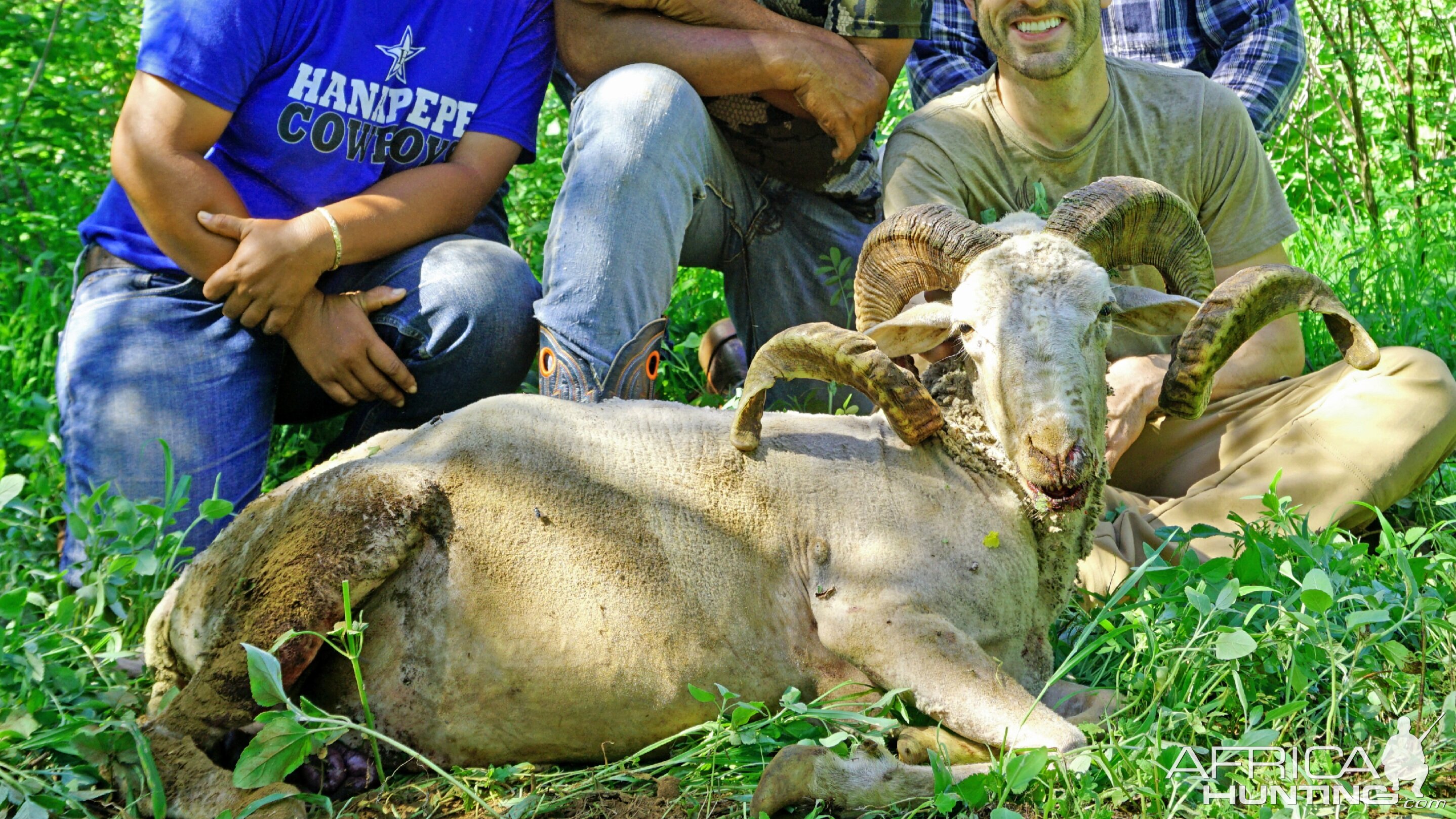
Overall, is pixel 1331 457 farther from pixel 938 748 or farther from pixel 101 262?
pixel 101 262

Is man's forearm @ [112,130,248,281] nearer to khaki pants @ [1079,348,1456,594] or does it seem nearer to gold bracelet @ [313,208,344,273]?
gold bracelet @ [313,208,344,273]

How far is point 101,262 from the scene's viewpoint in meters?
4.90

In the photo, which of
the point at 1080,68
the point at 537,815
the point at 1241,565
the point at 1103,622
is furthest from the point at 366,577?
the point at 1080,68

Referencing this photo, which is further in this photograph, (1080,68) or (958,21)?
(958,21)

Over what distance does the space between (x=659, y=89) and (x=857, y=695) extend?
2.66 m

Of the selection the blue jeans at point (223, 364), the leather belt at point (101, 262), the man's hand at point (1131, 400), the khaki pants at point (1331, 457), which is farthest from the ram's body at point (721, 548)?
the leather belt at point (101, 262)

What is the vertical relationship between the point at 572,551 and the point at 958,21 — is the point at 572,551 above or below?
below

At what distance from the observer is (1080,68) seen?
5.02 meters

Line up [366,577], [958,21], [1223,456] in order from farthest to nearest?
1. [958,21]
2. [1223,456]
3. [366,577]

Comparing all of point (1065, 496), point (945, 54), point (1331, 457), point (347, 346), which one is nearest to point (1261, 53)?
point (945, 54)

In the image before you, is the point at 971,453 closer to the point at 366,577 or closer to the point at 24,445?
the point at 366,577

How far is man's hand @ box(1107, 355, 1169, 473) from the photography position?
4.50 m

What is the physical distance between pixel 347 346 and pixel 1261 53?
5.46 m

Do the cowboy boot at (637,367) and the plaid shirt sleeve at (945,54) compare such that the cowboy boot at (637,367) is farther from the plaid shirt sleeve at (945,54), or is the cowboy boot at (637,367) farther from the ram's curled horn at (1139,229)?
the plaid shirt sleeve at (945,54)
